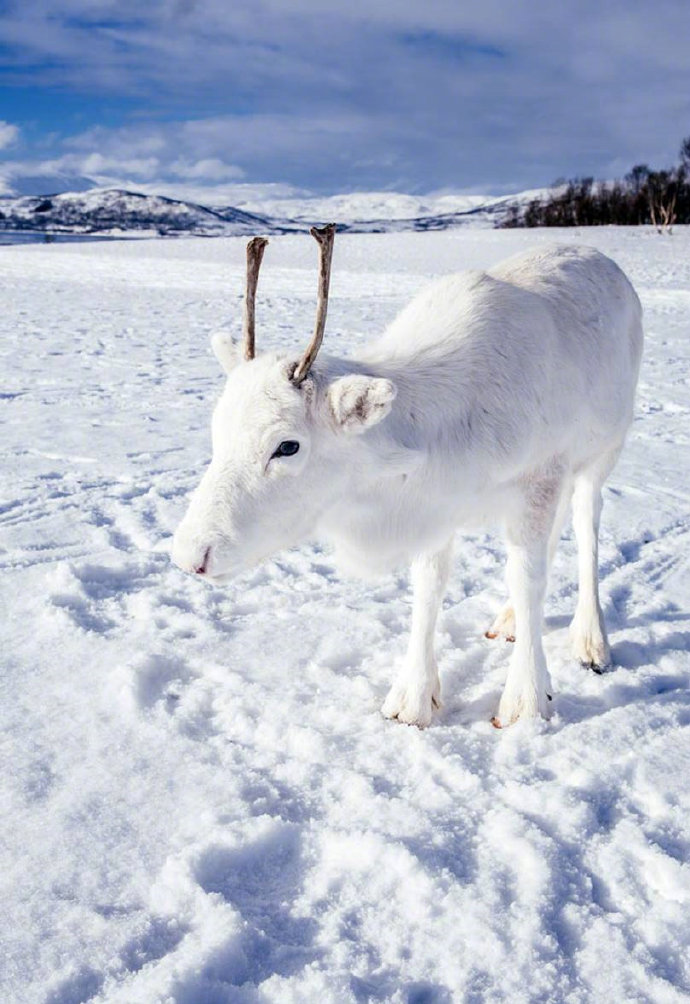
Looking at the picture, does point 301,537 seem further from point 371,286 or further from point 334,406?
point 371,286

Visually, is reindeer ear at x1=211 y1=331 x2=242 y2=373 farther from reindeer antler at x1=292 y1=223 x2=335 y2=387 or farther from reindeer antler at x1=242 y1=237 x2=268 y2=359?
reindeer antler at x1=292 y1=223 x2=335 y2=387

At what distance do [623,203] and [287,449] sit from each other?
63791 millimetres

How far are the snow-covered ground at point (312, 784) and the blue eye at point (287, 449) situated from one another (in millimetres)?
1108

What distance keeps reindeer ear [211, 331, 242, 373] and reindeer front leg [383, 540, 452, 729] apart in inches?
41.3

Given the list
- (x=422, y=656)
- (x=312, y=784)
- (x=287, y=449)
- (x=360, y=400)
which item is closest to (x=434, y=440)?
(x=360, y=400)

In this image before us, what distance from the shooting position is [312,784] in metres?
3.02

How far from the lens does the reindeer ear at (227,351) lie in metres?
3.14

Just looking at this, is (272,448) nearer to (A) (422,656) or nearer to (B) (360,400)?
(B) (360,400)

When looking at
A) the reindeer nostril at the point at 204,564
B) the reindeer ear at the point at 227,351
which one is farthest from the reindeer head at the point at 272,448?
the reindeer ear at the point at 227,351

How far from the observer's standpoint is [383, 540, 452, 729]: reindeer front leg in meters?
3.48

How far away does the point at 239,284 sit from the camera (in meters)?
23.1

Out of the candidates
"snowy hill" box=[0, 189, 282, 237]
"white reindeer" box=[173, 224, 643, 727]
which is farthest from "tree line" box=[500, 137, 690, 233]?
"snowy hill" box=[0, 189, 282, 237]

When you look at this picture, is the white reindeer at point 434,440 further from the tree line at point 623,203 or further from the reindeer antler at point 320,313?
the tree line at point 623,203

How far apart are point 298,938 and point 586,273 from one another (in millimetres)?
3126
